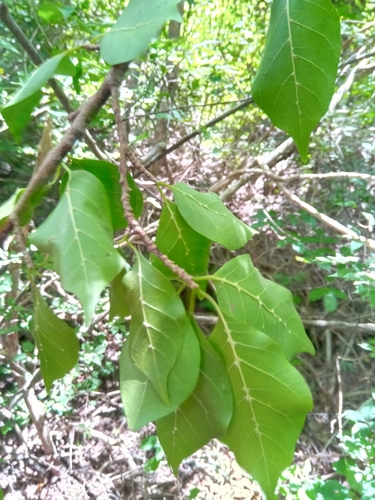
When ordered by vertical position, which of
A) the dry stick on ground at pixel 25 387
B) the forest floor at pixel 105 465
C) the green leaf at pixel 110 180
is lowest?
the forest floor at pixel 105 465

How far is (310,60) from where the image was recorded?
0.87 feet

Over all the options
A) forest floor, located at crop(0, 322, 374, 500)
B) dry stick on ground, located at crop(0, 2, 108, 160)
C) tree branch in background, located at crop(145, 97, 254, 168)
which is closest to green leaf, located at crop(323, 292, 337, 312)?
forest floor, located at crop(0, 322, 374, 500)

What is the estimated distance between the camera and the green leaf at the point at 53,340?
1.18 ft

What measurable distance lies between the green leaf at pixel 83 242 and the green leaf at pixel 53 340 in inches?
4.2

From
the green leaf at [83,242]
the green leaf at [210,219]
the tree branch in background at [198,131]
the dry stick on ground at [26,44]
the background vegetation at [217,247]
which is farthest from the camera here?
the tree branch in background at [198,131]

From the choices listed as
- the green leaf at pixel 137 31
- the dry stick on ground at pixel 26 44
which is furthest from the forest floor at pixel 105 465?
the green leaf at pixel 137 31

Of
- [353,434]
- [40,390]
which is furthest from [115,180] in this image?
[40,390]

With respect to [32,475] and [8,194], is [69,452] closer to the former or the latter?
[32,475]

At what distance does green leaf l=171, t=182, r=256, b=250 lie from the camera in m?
0.35

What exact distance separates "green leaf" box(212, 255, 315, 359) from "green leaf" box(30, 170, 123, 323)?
0.12 metres

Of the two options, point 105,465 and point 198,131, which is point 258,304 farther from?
point 105,465

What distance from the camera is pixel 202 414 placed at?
313mm

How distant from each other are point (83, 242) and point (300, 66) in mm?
192

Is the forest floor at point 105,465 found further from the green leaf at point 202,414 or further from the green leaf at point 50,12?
the green leaf at point 50,12
